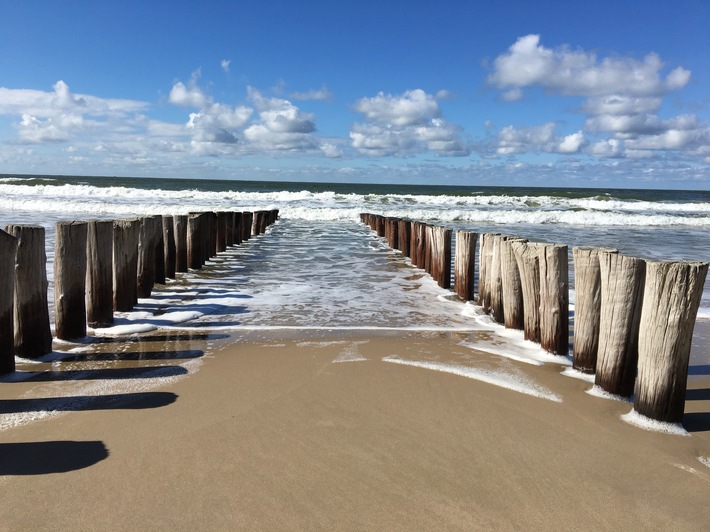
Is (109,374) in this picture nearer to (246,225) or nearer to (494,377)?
(494,377)

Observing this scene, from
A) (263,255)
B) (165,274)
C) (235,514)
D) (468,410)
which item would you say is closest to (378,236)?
(263,255)

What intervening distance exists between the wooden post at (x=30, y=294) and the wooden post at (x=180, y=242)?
18.0ft

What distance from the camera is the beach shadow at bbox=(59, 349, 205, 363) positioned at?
4.69 meters

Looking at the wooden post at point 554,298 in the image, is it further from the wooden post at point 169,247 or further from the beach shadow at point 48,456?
the wooden post at point 169,247

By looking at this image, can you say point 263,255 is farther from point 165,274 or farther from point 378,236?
point 378,236

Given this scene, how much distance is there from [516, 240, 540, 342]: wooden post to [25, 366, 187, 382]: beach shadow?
3.07m

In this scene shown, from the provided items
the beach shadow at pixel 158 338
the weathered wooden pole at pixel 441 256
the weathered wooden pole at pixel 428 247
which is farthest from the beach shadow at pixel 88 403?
the weathered wooden pole at pixel 428 247

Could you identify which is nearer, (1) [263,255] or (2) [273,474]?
(2) [273,474]

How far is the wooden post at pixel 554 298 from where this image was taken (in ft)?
16.2

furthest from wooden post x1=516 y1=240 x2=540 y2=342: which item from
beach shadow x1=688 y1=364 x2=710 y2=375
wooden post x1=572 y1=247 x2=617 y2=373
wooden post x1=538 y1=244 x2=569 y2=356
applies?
beach shadow x1=688 y1=364 x2=710 y2=375

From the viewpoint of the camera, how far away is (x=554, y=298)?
500 centimetres

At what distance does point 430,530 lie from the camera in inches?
96.1

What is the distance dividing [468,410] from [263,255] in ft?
33.3

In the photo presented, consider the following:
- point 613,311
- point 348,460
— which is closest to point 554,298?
point 613,311
